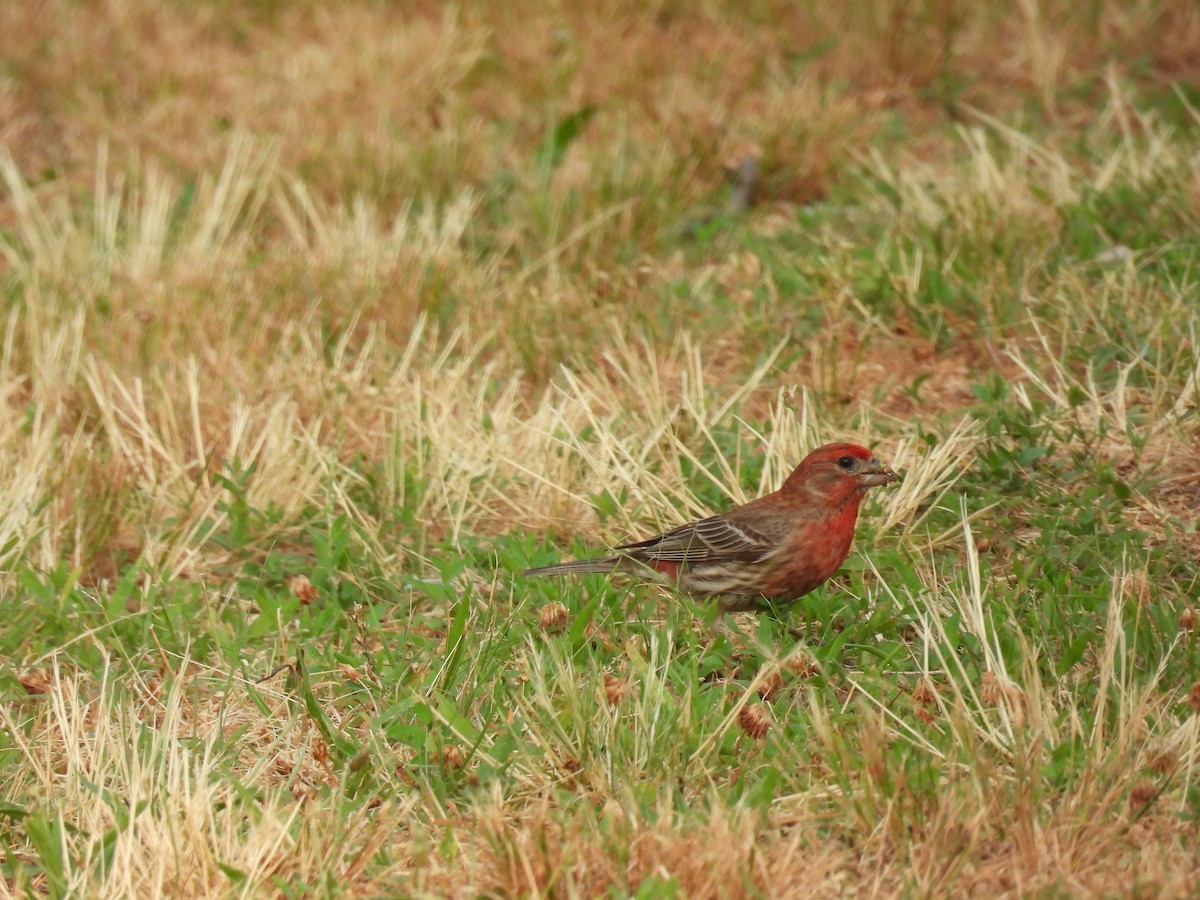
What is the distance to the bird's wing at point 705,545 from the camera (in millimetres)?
4449

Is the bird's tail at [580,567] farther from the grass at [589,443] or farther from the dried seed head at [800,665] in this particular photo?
the dried seed head at [800,665]

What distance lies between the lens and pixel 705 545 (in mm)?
4543

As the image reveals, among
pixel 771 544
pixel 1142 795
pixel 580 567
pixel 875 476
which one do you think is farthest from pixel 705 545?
pixel 1142 795

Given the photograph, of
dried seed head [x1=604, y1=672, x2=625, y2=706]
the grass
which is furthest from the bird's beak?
dried seed head [x1=604, y1=672, x2=625, y2=706]

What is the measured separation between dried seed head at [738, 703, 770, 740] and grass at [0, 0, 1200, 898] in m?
0.01

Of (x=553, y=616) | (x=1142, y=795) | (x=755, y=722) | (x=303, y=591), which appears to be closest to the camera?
(x=1142, y=795)

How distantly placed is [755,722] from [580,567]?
1003 millimetres

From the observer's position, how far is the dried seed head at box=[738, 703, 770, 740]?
12.2ft

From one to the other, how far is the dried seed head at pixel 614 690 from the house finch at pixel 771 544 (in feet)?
2.50

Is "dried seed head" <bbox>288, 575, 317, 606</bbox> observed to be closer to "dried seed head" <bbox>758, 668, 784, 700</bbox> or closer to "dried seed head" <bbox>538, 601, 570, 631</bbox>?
"dried seed head" <bbox>538, 601, 570, 631</bbox>

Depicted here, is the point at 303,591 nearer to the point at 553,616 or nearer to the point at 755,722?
the point at 553,616

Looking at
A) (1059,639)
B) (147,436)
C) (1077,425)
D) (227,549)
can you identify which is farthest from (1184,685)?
(147,436)

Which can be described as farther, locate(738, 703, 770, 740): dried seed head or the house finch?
the house finch

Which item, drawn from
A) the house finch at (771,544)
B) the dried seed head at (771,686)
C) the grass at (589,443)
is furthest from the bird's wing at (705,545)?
the dried seed head at (771,686)
